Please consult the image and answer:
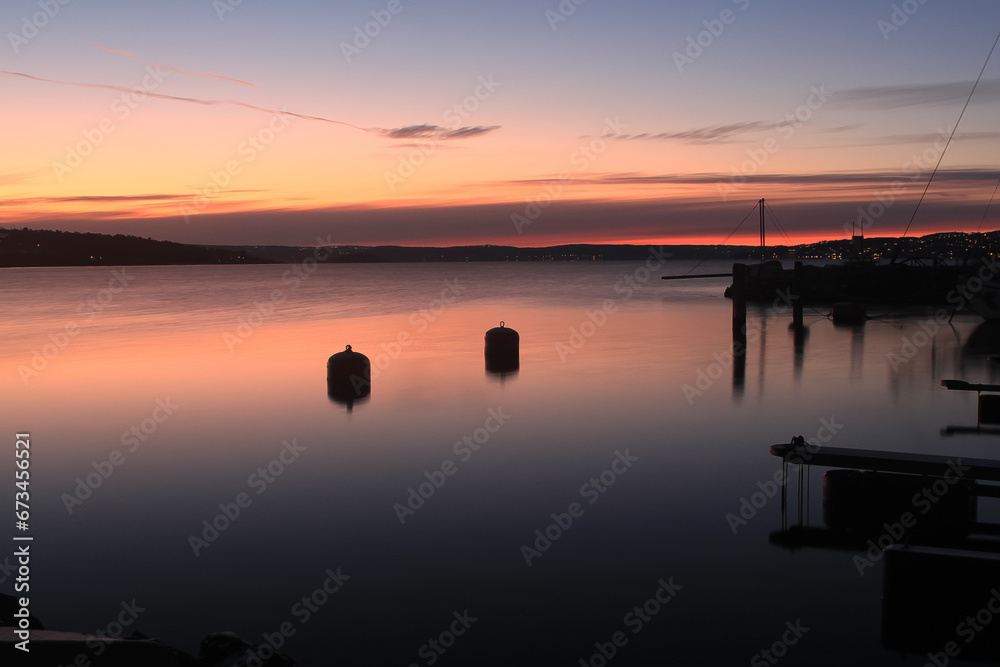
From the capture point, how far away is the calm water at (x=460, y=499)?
662 centimetres

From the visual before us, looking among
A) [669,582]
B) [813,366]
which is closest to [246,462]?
[669,582]

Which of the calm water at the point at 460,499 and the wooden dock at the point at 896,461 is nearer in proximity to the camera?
the calm water at the point at 460,499

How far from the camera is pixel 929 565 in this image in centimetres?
602

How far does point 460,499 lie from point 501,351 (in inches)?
498

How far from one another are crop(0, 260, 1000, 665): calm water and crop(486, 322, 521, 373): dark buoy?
51 cm

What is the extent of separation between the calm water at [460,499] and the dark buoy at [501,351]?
1.67 ft

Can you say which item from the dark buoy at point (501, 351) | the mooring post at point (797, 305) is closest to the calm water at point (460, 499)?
the dark buoy at point (501, 351)

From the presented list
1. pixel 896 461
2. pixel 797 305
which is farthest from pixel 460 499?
pixel 797 305

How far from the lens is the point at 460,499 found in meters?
10.3

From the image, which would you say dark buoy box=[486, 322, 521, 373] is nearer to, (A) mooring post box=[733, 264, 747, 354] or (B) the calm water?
(B) the calm water

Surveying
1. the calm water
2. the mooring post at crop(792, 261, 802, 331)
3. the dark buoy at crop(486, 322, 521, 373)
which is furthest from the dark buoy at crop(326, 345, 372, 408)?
the mooring post at crop(792, 261, 802, 331)

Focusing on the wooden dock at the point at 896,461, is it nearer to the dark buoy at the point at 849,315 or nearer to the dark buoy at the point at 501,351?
the dark buoy at the point at 501,351

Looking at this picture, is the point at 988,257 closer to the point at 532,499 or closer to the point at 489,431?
the point at 489,431

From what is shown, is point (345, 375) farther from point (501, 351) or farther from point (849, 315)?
point (849, 315)
